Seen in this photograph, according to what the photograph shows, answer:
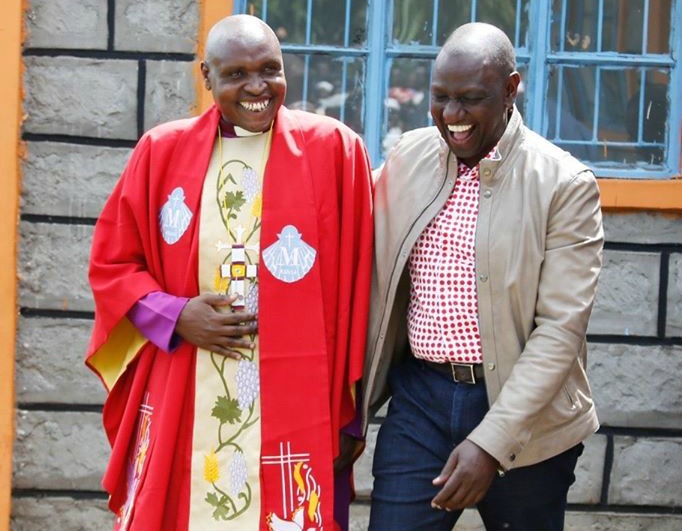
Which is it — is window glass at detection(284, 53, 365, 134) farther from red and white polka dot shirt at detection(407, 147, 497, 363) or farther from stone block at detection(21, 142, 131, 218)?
red and white polka dot shirt at detection(407, 147, 497, 363)

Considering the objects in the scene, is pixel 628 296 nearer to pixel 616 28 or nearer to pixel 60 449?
pixel 616 28

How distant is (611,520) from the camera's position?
5375mm

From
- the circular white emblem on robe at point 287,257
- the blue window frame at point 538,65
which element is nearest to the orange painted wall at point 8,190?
the blue window frame at point 538,65

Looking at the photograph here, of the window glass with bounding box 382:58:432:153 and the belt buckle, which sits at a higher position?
the window glass with bounding box 382:58:432:153

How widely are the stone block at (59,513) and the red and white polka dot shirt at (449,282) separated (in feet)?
A: 7.22

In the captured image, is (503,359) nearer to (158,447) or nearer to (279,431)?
(279,431)

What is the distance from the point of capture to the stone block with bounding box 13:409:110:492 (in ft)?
17.7

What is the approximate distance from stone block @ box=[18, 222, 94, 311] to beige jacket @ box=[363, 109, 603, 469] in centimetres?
203

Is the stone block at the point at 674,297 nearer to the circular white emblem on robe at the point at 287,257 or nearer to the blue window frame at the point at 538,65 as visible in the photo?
the blue window frame at the point at 538,65

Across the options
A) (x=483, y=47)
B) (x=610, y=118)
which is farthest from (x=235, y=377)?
(x=610, y=118)

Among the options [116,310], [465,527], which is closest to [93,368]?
[116,310]

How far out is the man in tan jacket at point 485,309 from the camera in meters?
3.50

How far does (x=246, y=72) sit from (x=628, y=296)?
219 centimetres

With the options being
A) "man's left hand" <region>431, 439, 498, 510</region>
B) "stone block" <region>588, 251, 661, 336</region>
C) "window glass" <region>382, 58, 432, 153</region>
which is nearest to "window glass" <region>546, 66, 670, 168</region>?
"stone block" <region>588, 251, 661, 336</region>
